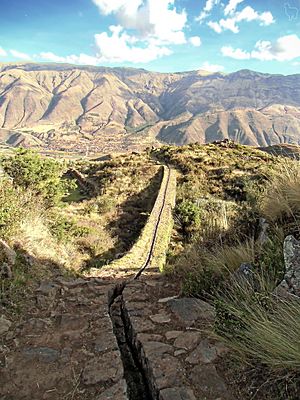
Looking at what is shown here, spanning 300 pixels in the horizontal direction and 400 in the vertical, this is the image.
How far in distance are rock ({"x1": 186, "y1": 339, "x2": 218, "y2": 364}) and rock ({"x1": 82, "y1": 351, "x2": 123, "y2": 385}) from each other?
2.59 ft

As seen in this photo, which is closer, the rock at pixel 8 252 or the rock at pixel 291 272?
the rock at pixel 291 272

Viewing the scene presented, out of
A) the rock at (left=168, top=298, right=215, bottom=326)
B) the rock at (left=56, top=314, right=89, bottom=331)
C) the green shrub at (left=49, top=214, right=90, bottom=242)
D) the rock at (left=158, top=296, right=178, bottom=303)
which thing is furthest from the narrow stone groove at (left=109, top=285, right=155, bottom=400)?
the green shrub at (left=49, top=214, right=90, bottom=242)

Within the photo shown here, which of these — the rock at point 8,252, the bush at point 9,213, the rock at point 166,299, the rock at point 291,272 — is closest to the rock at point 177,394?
the rock at point 291,272

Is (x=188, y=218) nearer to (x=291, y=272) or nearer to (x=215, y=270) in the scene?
(x=215, y=270)

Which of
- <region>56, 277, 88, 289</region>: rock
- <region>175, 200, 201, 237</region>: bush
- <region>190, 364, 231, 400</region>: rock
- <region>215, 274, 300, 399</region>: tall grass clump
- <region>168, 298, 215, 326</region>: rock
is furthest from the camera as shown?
<region>175, 200, 201, 237</region>: bush

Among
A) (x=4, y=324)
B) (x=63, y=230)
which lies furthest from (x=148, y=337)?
(x=63, y=230)

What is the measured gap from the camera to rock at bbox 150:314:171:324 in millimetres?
4751

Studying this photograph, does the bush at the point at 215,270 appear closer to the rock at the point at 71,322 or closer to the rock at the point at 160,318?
the rock at the point at 160,318

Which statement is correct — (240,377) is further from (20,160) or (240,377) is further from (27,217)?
(20,160)

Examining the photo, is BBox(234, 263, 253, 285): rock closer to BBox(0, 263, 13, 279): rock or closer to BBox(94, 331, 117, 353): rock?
BBox(94, 331, 117, 353): rock

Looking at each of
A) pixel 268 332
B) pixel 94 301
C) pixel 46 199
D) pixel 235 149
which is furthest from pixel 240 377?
pixel 235 149

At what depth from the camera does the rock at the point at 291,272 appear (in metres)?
3.60

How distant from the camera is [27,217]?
791 cm

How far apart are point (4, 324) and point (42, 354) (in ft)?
2.63
